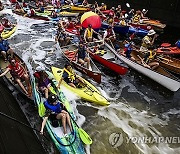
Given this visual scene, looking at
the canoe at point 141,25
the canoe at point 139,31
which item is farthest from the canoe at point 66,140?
the canoe at point 141,25

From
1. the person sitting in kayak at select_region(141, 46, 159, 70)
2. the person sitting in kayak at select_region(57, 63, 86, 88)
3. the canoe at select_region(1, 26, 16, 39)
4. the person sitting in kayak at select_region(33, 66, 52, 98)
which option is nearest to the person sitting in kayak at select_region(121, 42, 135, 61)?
the person sitting in kayak at select_region(141, 46, 159, 70)

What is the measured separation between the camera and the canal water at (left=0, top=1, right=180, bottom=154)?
7699 mm

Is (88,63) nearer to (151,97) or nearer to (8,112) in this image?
(151,97)

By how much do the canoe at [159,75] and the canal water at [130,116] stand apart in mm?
409

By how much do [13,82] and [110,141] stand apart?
470cm

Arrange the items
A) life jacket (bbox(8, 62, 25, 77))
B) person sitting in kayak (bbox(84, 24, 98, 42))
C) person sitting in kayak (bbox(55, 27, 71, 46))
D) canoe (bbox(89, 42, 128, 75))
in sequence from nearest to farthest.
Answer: life jacket (bbox(8, 62, 25, 77)) < canoe (bbox(89, 42, 128, 75)) < person sitting in kayak (bbox(84, 24, 98, 42)) < person sitting in kayak (bbox(55, 27, 71, 46))

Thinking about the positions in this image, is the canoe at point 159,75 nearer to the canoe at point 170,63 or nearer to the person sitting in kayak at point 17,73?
the canoe at point 170,63

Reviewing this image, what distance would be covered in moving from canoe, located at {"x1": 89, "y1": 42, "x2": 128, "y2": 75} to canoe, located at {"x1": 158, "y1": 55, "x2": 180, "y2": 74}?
227 centimetres

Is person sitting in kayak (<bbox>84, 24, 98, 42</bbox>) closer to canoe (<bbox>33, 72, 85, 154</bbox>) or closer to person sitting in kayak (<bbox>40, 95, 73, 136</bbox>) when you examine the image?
person sitting in kayak (<bbox>40, 95, 73, 136</bbox>)

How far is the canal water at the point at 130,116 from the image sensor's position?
7.70 metres

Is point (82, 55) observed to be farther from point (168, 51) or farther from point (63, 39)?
point (168, 51)

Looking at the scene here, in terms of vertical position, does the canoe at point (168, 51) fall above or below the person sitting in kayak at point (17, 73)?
below

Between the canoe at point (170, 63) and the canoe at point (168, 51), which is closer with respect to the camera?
the canoe at point (170, 63)

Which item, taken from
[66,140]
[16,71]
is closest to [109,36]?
[16,71]
